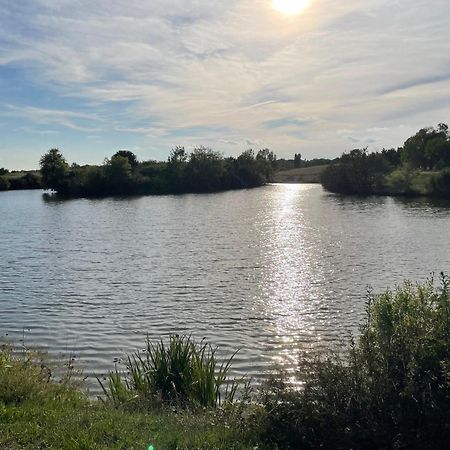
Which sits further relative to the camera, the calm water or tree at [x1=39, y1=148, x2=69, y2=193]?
tree at [x1=39, y1=148, x2=69, y2=193]

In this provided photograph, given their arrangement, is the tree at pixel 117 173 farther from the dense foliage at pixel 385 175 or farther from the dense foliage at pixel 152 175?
the dense foliage at pixel 385 175

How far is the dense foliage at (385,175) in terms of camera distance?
82950 millimetres

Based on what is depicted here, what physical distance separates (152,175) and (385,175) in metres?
54.7

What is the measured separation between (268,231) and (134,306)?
25.0 m

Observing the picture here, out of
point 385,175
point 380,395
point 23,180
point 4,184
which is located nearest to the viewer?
point 380,395

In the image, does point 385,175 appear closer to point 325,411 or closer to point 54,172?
point 54,172

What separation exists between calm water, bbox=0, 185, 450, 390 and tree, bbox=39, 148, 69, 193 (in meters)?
64.5

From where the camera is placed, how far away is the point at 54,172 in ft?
366

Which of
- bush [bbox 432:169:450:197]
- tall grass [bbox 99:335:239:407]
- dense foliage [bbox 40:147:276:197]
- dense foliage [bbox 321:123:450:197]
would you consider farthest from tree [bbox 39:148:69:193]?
tall grass [bbox 99:335:239:407]

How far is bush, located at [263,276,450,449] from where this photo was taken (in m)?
6.45

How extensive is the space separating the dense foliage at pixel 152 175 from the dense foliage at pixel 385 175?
2936 centimetres

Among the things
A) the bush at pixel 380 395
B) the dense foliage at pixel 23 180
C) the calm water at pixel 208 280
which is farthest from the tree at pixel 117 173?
the bush at pixel 380 395

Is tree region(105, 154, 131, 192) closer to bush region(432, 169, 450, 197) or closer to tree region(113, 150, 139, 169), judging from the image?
tree region(113, 150, 139, 169)

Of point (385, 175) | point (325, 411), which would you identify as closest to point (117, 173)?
point (385, 175)
